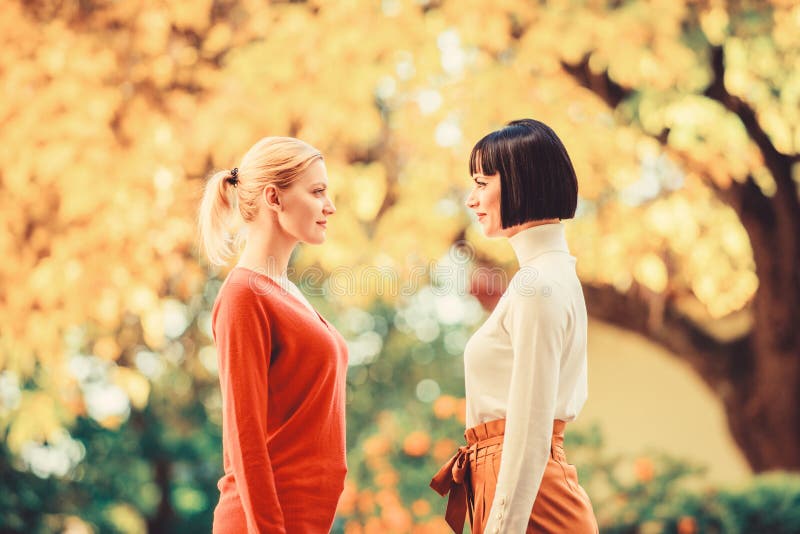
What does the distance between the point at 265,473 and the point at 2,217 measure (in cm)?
305

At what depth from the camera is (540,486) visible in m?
1.69

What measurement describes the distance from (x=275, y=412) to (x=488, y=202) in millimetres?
583

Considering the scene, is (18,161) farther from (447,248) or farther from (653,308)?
(653,308)

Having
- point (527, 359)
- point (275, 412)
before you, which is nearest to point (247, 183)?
point (275, 412)

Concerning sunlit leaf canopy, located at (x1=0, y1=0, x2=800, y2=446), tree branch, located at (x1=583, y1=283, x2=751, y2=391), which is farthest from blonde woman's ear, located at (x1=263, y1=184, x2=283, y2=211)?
tree branch, located at (x1=583, y1=283, x2=751, y2=391)

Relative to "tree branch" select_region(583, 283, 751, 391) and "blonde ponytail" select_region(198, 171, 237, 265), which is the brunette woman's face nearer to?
"blonde ponytail" select_region(198, 171, 237, 265)

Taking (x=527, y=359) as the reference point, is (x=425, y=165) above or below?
below

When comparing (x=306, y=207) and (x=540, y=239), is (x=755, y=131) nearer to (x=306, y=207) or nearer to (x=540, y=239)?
(x=540, y=239)

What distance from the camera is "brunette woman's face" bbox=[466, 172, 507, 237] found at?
5.86ft

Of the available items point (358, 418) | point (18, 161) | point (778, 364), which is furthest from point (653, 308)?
point (358, 418)

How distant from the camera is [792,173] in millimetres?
4039

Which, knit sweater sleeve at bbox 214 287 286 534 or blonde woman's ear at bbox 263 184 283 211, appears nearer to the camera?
knit sweater sleeve at bbox 214 287 286 534

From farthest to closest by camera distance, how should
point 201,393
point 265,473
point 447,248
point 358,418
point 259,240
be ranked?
point 358,418 < point 201,393 < point 447,248 < point 259,240 < point 265,473

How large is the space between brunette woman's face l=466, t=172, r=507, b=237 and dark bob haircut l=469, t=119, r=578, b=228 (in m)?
0.02
